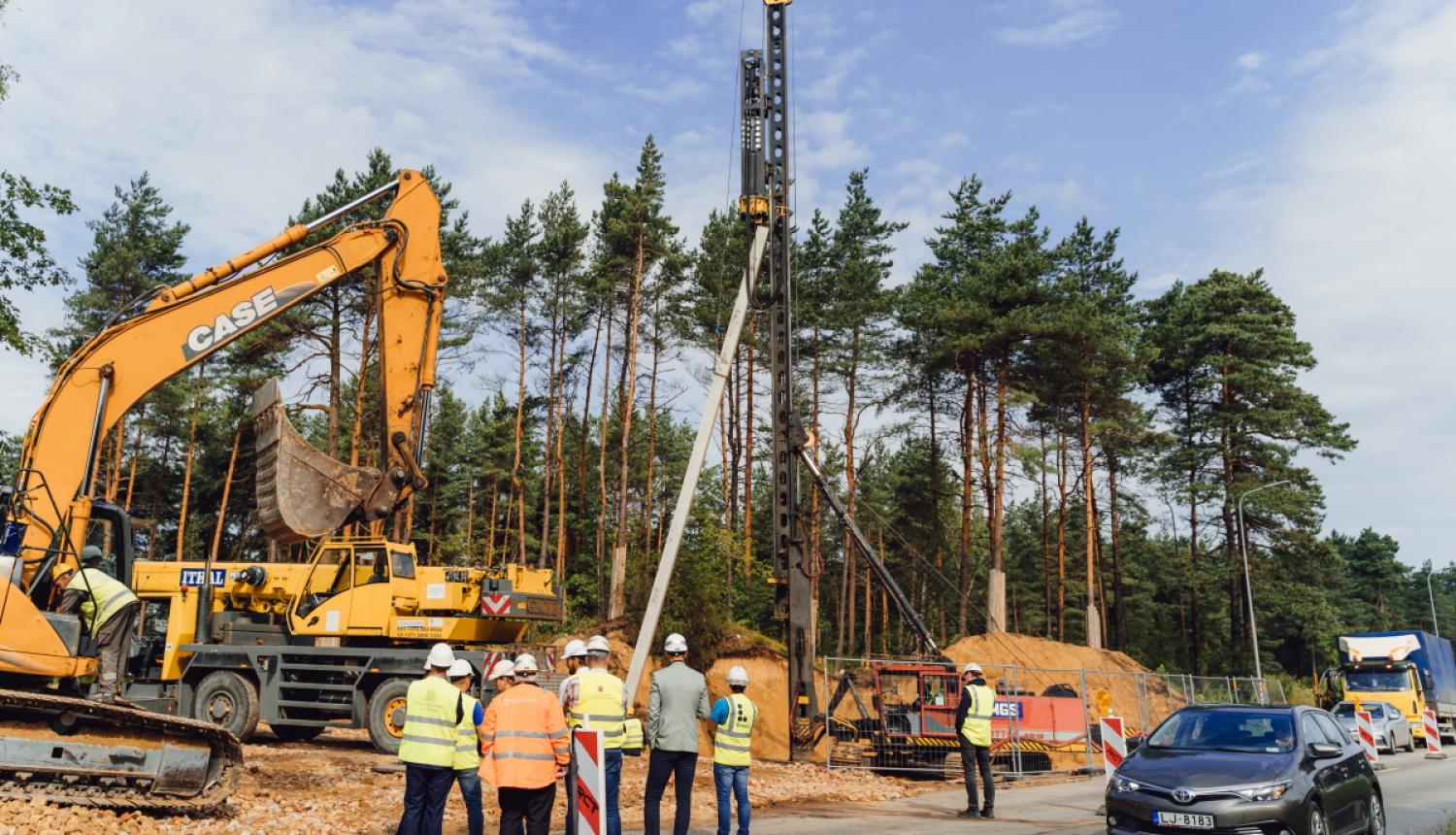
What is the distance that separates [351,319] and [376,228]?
20660 mm

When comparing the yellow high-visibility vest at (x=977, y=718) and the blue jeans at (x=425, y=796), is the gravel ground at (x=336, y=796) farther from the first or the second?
the yellow high-visibility vest at (x=977, y=718)

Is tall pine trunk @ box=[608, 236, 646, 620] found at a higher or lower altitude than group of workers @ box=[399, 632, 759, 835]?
higher

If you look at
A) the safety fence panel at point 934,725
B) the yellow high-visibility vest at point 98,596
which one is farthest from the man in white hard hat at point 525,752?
the safety fence panel at point 934,725

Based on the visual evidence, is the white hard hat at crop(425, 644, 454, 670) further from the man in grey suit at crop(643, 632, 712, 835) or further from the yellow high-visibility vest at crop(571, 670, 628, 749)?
the man in grey suit at crop(643, 632, 712, 835)

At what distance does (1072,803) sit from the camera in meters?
13.8

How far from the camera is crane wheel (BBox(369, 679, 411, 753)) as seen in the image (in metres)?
14.6

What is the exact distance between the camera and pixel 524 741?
6.87 meters

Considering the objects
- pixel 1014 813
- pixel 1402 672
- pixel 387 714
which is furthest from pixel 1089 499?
pixel 387 714

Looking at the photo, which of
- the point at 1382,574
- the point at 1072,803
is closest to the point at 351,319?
the point at 1072,803

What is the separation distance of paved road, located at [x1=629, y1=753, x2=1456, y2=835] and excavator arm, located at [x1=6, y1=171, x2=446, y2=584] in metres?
6.67

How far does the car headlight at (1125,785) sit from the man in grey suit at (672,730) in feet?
12.2

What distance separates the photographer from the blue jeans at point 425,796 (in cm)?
746

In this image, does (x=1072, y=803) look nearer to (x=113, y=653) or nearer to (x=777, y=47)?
(x=113, y=653)

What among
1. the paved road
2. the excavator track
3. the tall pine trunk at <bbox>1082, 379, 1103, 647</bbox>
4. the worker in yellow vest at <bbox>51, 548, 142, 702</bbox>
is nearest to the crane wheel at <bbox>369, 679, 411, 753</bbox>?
the worker in yellow vest at <bbox>51, 548, 142, 702</bbox>
